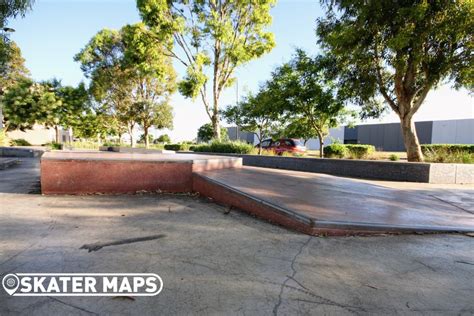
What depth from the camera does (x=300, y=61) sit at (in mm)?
13383

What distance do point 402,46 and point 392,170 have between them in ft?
13.3

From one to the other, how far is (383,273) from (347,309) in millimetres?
818

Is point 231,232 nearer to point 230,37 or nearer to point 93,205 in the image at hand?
point 93,205

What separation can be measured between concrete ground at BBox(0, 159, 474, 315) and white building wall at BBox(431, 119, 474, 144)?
41742 mm

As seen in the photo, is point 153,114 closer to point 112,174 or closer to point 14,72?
point 112,174

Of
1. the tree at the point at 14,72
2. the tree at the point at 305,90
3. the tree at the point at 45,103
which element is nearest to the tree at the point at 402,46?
the tree at the point at 305,90

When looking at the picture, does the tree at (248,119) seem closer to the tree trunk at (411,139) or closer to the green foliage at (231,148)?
the green foliage at (231,148)

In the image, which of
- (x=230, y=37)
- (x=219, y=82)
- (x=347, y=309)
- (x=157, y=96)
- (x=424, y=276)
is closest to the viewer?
(x=347, y=309)

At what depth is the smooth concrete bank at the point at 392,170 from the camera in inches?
331

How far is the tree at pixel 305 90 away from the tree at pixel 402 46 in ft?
3.58

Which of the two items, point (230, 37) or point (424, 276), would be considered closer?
point (424, 276)

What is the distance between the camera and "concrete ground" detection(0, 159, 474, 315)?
201cm

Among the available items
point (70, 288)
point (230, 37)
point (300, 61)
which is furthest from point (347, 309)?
point (230, 37)

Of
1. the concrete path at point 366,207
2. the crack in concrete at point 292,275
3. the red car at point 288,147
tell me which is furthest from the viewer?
the red car at point 288,147
